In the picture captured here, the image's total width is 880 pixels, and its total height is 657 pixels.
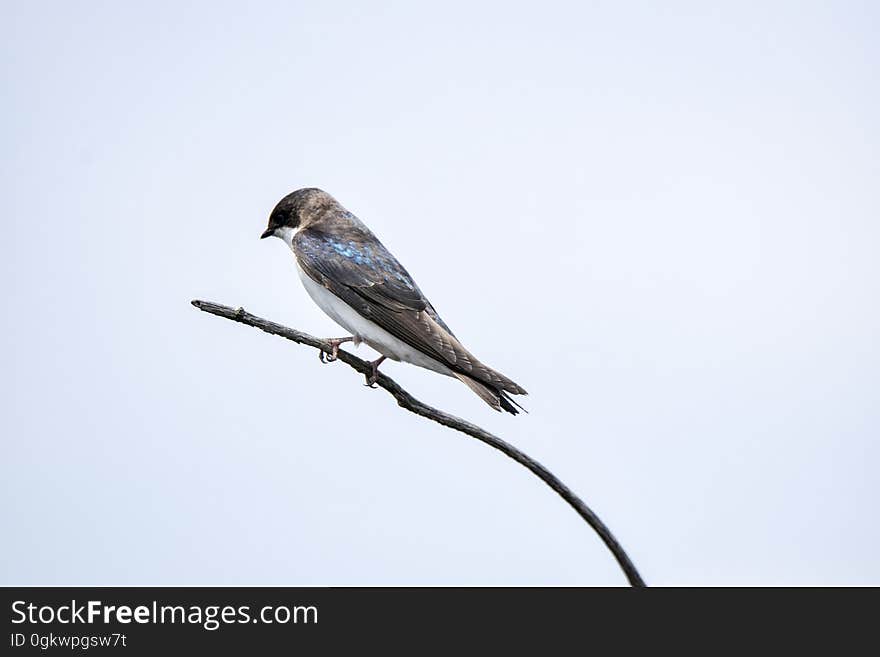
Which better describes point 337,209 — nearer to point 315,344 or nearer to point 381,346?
point 381,346

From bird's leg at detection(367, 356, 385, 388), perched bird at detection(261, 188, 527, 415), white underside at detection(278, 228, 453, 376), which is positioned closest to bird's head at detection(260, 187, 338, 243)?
perched bird at detection(261, 188, 527, 415)

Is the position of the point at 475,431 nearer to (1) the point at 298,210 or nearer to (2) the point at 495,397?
(2) the point at 495,397

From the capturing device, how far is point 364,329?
17.3ft

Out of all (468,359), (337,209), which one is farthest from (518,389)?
(337,209)

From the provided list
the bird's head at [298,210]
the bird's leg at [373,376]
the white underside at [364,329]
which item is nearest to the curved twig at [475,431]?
the bird's leg at [373,376]

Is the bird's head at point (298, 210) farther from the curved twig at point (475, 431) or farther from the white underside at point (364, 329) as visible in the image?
the curved twig at point (475, 431)

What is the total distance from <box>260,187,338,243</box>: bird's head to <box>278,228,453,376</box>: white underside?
36cm

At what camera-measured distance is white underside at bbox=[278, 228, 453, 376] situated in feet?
16.8

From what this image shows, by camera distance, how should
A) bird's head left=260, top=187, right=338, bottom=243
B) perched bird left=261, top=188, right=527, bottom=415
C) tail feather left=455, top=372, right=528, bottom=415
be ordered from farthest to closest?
bird's head left=260, top=187, right=338, bottom=243 < perched bird left=261, top=188, right=527, bottom=415 < tail feather left=455, top=372, right=528, bottom=415

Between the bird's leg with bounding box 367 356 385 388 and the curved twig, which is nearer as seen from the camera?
the curved twig

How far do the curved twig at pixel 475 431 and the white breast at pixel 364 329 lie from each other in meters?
0.92

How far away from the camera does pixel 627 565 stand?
379 cm

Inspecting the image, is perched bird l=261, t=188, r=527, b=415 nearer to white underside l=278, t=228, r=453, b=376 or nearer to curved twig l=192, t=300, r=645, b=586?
white underside l=278, t=228, r=453, b=376

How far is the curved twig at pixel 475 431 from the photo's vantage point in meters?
3.68
